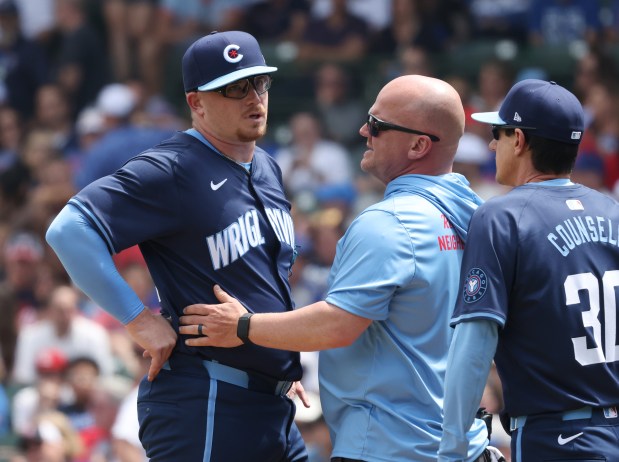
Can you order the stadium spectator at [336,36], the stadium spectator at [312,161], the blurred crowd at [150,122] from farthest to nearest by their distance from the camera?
the stadium spectator at [336,36], the stadium spectator at [312,161], the blurred crowd at [150,122]

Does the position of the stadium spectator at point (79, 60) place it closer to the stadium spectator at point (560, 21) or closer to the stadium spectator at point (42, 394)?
the stadium spectator at point (560, 21)

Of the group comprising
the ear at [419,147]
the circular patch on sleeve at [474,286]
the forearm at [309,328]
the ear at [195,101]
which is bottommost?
the forearm at [309,328]

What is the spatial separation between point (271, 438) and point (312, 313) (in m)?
0.55

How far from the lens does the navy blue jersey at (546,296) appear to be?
357 centimetres

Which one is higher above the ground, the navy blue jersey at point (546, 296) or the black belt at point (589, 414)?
the navy blue jersey at point (546, 296)

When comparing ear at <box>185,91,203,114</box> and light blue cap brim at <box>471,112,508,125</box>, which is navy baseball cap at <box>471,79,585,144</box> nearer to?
light blue cap brim at <box>471,112,508,125</box>

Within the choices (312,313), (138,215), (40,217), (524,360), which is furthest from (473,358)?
(40,217)

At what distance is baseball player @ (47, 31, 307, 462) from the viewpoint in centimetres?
390

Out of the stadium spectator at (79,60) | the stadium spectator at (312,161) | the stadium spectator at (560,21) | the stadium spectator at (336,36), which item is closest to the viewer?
the stadium spectator at (312,161)

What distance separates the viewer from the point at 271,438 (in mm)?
4051

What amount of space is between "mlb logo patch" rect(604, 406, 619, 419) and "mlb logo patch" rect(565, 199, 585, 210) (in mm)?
641

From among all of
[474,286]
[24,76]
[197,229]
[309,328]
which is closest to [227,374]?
[309,328]

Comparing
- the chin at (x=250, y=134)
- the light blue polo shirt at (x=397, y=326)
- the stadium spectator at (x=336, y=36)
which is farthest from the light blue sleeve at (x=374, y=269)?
the stadium spectator at (x=336, y=36)

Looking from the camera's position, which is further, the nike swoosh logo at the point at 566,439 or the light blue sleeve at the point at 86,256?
the light blue sleeve at the point at 86,256
